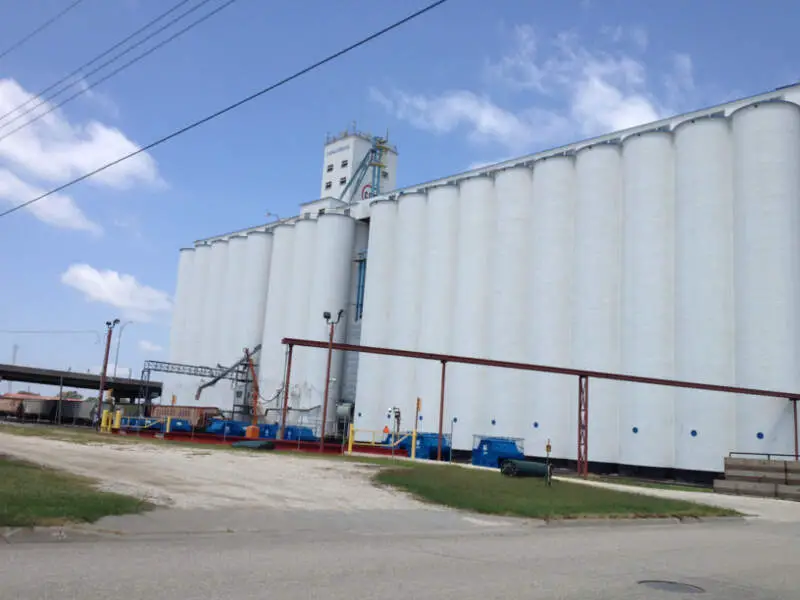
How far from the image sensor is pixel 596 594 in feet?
26.6

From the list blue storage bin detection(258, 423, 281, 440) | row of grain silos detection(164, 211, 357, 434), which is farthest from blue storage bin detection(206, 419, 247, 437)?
row of grain silos detection(164, 211, 357, 434)

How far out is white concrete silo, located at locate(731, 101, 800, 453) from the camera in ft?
131

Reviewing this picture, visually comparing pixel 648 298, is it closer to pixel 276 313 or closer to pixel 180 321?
pixel 276 313

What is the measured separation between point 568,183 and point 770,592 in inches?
1833

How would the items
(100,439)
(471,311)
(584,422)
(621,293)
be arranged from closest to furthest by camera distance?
(100,439) < (584,422) < (621,293) < (471,311)

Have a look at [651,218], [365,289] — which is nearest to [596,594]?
[651,218]

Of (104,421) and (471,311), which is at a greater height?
(471,311)

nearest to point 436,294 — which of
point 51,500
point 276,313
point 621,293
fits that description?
point 621,293

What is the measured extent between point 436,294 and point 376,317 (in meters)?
7.28

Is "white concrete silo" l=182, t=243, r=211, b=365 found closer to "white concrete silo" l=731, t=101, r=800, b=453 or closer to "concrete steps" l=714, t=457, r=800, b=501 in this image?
"white concrete silo" l=731, t=101, r=800, b=453

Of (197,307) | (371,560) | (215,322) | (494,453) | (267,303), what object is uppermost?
(197,307)

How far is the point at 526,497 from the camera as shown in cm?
1883

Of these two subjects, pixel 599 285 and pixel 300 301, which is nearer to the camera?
pixel 599 285

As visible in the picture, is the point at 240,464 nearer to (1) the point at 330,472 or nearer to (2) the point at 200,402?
(1) the point at 330,472
